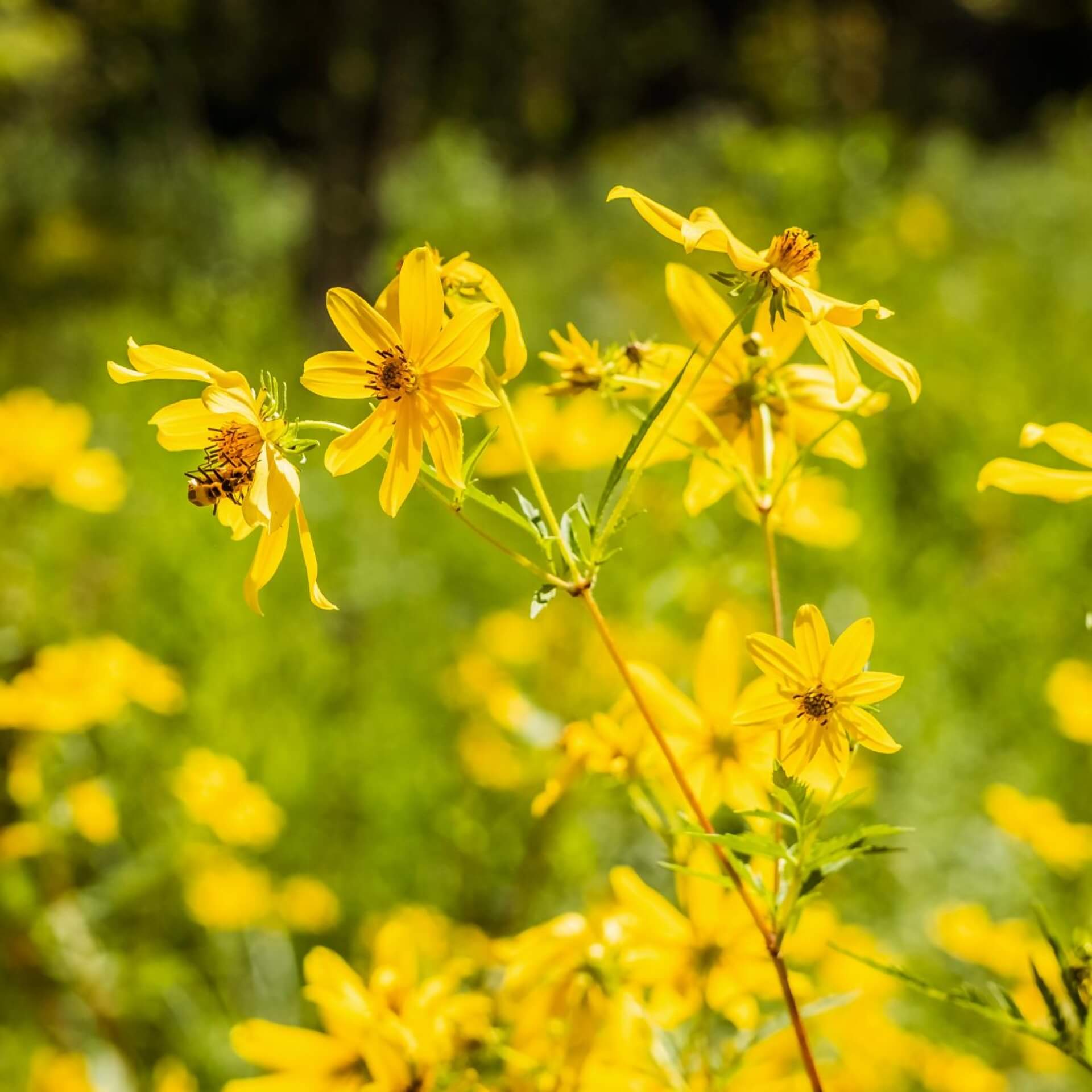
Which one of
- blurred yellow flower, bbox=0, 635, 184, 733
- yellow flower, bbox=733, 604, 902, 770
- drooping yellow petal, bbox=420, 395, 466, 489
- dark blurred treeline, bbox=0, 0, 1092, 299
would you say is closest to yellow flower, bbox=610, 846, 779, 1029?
yellow flower, bbox=733, 604, 902, 770

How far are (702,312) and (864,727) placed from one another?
0.22 metres

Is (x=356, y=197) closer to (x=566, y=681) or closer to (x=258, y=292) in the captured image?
(x=258, y=292)

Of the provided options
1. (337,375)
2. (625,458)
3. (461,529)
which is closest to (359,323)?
(337,375)

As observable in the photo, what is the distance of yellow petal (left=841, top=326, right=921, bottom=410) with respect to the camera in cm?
36

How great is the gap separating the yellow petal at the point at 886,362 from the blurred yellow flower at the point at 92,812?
3.39 feet

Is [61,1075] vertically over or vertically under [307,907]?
over

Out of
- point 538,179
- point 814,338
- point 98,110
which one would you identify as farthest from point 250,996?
point 98,110

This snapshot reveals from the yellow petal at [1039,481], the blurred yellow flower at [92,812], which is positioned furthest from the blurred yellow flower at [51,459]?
the yellow petal at [1039,481]

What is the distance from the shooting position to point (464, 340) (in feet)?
1.29

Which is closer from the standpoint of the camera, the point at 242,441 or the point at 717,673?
the point at 242,441

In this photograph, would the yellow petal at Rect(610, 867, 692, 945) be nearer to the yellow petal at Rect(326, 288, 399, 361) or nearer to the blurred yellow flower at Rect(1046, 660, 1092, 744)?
the yellow petal at Rect(326, 288, 399, 361)

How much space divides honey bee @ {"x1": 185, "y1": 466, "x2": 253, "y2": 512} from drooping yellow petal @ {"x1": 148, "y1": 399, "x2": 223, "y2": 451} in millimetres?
18

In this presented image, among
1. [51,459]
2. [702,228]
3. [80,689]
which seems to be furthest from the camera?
[51,459]

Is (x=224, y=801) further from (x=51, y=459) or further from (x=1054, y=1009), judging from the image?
(x=1054, y=1009)
